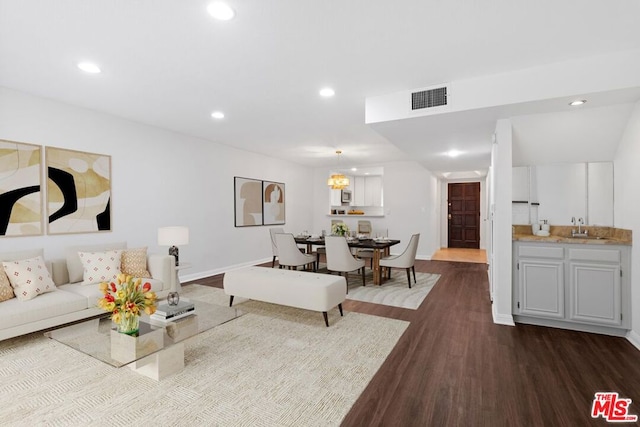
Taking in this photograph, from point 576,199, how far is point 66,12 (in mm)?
5294

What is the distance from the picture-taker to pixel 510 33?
2.33 m

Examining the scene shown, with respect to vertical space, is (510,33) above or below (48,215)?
above

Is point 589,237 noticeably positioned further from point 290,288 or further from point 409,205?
point 409,205

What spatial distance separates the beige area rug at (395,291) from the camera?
4.21m

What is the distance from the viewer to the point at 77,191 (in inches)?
155

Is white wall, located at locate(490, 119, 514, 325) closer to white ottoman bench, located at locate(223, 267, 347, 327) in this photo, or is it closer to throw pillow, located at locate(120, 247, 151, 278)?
white ottoman bench, located at locate(223, 267, 347, 327)

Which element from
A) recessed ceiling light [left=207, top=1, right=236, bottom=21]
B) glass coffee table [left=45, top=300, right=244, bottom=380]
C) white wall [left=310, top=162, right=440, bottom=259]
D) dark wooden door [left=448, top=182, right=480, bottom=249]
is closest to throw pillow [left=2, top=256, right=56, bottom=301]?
glass coffee table [left=45, top=300, right=244, bottom=380]

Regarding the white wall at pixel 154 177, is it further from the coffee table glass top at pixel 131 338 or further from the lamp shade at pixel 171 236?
the coffee table glass top at pixel 131 338

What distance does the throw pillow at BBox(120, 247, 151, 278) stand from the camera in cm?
380

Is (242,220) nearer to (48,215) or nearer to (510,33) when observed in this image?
(48,215)

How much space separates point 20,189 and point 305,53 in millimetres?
3477

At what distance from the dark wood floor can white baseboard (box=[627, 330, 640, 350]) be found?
4cm

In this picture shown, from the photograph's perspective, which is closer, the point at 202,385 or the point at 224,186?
the point at 202,385

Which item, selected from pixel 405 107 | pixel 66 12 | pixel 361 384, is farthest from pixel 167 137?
pixel 361 384
